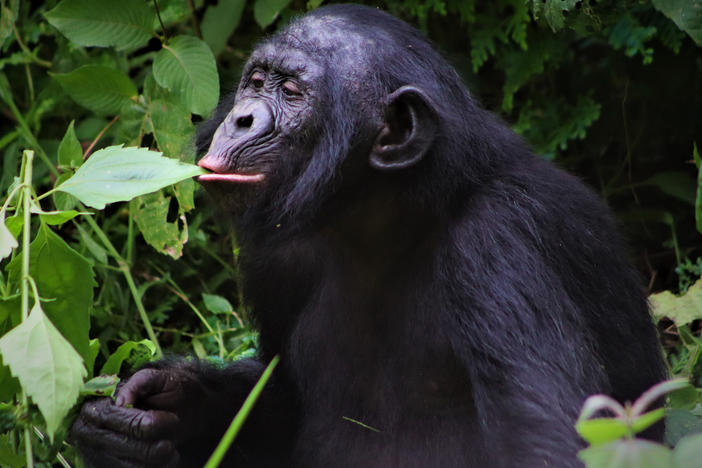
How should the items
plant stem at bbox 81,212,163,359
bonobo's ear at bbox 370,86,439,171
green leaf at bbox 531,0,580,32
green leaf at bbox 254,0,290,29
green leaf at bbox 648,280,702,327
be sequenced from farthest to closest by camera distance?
green leaf at bbox 254,0,290,29 < plant stem at bbox 81,212,163,359 < green leaf at bbox 648,280,702,327 < green leaf at bbox 531,0,580,32 < bonobo's ear at bbox 370,86,439,171

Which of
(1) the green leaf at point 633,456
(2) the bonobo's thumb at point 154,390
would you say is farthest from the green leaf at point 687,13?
(1) the green leaf at point 633,456

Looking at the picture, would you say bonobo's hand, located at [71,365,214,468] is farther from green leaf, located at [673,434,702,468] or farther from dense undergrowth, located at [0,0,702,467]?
green leaf, located at [673,434,702,468]

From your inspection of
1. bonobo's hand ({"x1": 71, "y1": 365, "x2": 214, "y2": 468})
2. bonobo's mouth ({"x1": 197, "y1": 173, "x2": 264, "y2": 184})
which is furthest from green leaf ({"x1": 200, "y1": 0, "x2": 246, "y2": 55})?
bonobo's hand ({"x1": 71, "y1": 365, "x2": 214, "y2": 468})

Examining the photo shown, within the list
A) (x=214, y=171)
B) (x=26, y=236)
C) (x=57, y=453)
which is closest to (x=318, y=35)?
(x=214, y=171)

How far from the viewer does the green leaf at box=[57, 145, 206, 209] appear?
9.34 ft

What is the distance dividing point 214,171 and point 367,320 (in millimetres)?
778

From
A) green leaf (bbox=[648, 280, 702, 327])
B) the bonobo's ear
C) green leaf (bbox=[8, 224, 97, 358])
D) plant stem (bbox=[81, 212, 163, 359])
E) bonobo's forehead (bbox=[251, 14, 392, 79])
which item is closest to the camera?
green leaf (bbox=[8, 224, 97, 358])

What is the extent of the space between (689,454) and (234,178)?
72.9 inches

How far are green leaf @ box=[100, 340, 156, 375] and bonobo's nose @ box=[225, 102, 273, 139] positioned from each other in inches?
34.4

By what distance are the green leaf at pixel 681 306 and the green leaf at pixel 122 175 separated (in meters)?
2.48

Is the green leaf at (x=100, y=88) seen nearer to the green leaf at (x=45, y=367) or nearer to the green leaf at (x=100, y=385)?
the green leaf at (x=100, y=385)

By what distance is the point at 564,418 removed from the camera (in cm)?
284

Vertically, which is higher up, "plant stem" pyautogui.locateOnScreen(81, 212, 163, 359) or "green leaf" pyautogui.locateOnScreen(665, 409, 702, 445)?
"green leaf" pyautogui.locateOnScreen(665, 409, 702, 445)

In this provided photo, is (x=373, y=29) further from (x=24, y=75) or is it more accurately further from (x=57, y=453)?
(x=24, y=75)
